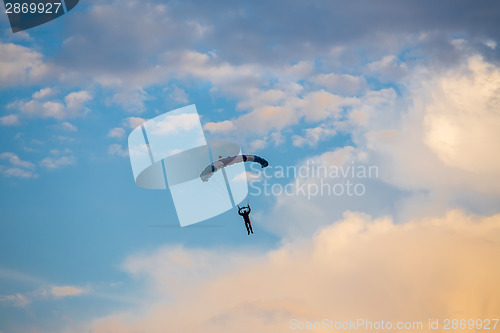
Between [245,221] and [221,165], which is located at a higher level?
[221,165]

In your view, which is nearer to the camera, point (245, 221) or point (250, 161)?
point (245, 221)

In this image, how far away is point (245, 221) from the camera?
5691 centimetres

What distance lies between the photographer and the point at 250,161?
203ft

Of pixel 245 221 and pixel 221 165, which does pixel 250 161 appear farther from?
pixel 245 221

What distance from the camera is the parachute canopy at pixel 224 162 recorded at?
58.1 meters

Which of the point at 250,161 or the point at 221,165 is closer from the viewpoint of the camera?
the point at 221,165

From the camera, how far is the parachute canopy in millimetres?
58094

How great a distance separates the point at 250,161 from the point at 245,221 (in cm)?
961

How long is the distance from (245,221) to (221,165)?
8.32 metres

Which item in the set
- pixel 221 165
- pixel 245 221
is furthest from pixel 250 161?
pixel 245 221

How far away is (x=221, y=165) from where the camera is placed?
58.1 meters

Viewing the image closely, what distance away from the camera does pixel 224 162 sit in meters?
58.8

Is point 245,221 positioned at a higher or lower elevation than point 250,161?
lower
